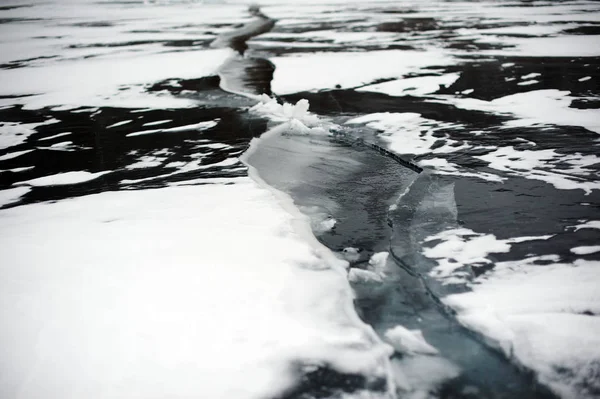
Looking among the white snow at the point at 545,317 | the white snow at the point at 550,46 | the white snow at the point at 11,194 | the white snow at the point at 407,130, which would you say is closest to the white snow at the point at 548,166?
the white snow at the point at 407,130

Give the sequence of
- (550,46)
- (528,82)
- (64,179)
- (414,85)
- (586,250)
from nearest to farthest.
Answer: (586,250) → (64,179) → (528,82) → (414,85) → (550,46)

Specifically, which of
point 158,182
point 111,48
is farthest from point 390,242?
point 111,48

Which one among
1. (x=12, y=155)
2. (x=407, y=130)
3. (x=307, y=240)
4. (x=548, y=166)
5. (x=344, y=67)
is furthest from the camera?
(x=344, y=67)

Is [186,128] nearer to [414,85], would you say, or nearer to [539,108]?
[414,85]

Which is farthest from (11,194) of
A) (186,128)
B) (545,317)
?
(545,317)

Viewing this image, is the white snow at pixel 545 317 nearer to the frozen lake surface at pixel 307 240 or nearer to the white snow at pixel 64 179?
the frozen lake surface at pixel 307 240
